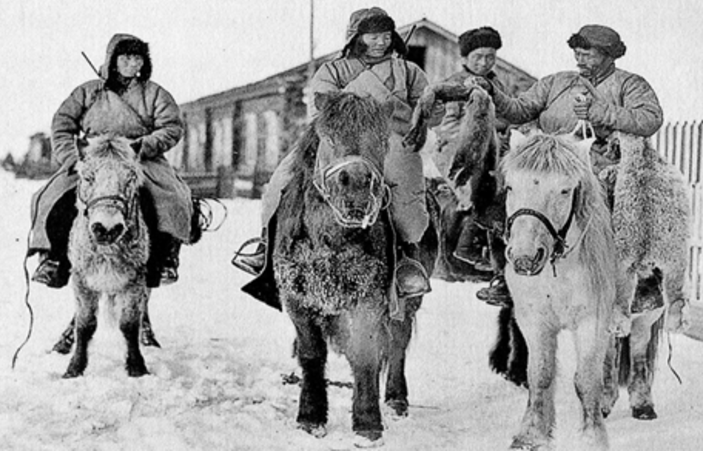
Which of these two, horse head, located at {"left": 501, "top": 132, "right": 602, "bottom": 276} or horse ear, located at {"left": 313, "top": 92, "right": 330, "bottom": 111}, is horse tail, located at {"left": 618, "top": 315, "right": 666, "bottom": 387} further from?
horse ear, located at {"left": 313, "top": 92, "right": 330, "bottom": 111}

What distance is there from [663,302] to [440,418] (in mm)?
1238

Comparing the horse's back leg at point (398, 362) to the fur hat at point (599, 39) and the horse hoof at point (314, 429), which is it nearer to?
the horse hoof at point (314, 429)

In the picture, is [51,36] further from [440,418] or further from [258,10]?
[440,418]

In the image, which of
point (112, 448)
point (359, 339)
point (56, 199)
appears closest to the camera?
point (112, 448)

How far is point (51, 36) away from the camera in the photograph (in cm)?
430

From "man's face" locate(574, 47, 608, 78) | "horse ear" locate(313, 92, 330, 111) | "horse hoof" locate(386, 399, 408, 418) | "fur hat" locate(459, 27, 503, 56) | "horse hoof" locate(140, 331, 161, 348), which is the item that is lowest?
"horse hoof" locate(386, 399, 408, 418)

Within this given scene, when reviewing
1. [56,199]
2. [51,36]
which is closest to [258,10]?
[51,36]

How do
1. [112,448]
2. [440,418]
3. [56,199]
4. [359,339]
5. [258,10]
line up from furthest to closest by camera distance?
1. [258,10]
2. [56,199]
3. [440,418]
4. [359,339]
5. [112,448]

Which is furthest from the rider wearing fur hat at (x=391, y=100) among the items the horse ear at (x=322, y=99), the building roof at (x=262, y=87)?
the building roof at (x=262, y=87)

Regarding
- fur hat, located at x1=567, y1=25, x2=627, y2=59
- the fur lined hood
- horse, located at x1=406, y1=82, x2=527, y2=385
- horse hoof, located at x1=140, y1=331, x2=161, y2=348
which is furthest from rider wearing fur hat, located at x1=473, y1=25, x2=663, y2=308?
horse hoof, located at x1=140, y1=331, x2=161, y2=348

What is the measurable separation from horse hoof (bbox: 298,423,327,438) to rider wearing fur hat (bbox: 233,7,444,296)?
71 cm

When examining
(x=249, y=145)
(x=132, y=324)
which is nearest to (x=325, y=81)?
(x=132, y=324)

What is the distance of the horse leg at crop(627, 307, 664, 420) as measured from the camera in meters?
3.68

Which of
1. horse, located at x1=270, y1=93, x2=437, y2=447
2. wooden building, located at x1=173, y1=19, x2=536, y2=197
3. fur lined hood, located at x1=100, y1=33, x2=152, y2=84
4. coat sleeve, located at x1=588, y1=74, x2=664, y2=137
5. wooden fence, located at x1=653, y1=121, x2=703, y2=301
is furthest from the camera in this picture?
wooden building, located at x1=173, y1=19, x2=536, y2=197
